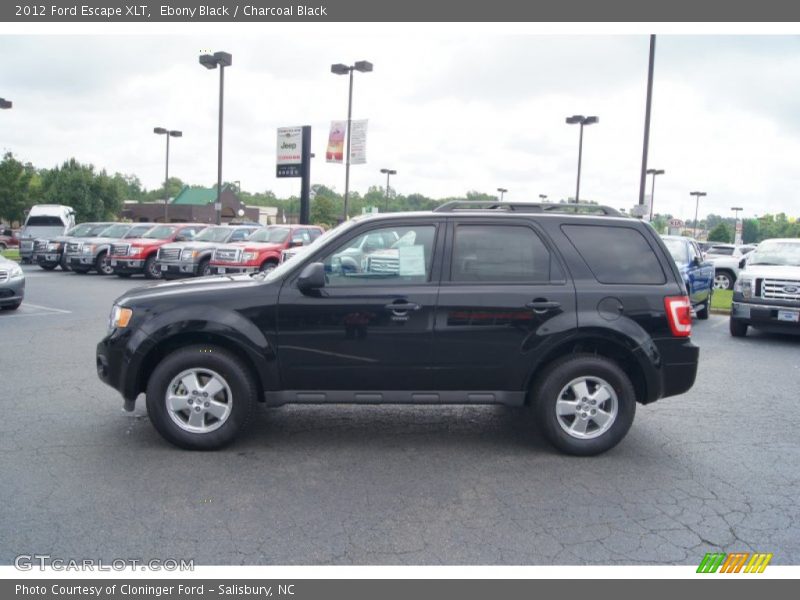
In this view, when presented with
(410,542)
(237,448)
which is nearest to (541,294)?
(410,542)

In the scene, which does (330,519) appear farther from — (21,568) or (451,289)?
(451,289)

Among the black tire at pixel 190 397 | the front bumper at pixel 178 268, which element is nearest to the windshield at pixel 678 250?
the black tire at pixel 190 397

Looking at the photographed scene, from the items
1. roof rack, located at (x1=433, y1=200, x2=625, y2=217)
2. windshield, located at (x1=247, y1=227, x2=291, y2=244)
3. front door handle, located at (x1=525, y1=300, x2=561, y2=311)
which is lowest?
front door handle, located at (x1=525, y1=300, x2=561, y2=311)

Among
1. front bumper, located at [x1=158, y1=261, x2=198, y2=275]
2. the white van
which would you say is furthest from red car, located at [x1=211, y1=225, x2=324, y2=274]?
the white van

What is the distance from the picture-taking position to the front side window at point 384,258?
5500 mm

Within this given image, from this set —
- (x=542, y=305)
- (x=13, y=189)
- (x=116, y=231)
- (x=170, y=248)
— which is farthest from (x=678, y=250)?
(x=13, y=189)

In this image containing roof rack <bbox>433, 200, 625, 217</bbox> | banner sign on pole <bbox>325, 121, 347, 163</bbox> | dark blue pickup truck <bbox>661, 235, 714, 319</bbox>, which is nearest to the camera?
roof rack <bbox>433, 200, 625, 217</bbox>

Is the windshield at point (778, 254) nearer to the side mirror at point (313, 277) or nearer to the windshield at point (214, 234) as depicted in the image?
the side mirror at point (313, 277)

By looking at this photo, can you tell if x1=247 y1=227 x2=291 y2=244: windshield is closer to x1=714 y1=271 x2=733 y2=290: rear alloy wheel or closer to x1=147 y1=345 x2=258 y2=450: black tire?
x1=714 y1=271 x2=733 y2=290: rear alloy wheel

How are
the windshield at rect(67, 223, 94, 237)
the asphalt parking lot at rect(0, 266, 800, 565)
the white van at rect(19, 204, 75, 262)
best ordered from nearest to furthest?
1. the asphalt parking lot at rect(0, 266, 800, 565)
2. the windshield at rect(67, 223, 94, 237)
3. the white van at rect(19, 204, 75, 262)

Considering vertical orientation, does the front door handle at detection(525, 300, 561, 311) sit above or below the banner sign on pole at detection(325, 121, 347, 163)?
below

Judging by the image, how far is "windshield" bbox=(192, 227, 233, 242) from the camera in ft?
71.3

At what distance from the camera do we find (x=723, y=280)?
22281 millimetres

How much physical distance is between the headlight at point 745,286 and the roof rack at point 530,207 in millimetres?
6998
